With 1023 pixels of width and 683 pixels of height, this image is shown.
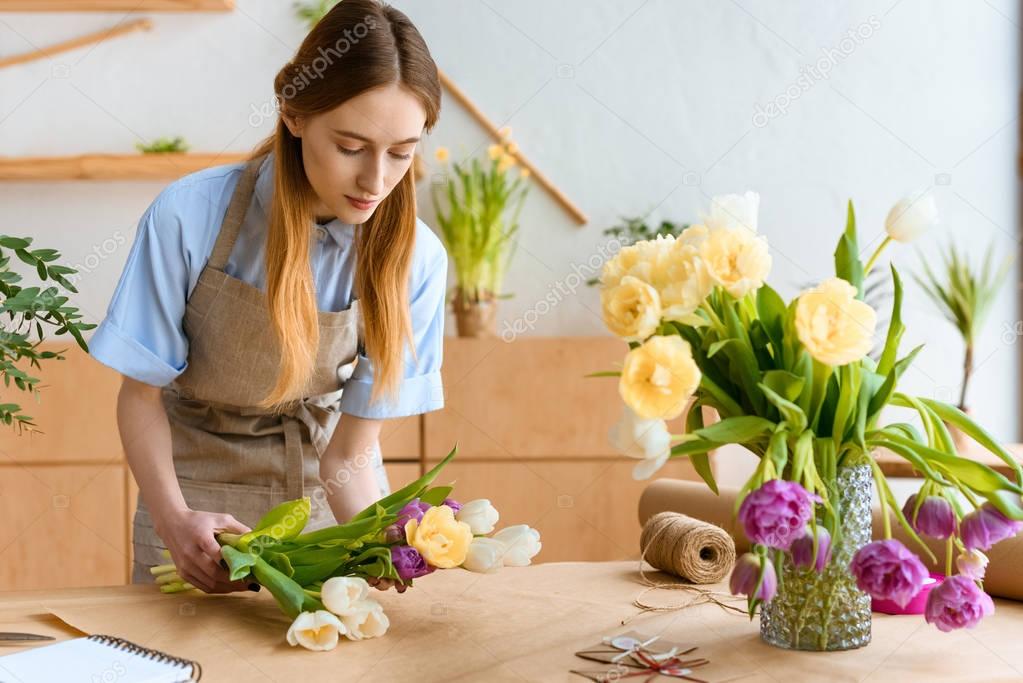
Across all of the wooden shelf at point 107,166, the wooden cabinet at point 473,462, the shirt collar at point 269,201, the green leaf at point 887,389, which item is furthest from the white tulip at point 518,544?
Answer: the wooden shelf at point 107,166

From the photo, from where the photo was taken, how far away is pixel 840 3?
12.6 ft

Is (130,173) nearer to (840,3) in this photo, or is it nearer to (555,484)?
(555,484)

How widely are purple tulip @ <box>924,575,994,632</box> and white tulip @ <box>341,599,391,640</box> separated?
0.61m

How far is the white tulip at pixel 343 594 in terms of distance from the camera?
1218 mm

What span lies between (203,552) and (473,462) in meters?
2.04

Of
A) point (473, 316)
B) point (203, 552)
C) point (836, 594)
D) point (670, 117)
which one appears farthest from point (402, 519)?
point (670, 117)

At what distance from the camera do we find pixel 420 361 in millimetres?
1835

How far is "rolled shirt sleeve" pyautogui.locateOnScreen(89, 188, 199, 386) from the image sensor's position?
1.59 metres

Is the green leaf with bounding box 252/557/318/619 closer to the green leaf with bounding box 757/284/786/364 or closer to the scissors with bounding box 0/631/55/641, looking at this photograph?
the scissors with bounding box 0/631/55/641

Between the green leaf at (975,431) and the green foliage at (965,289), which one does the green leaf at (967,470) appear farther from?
the green foliage at (965,289)

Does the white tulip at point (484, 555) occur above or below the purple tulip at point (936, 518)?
below

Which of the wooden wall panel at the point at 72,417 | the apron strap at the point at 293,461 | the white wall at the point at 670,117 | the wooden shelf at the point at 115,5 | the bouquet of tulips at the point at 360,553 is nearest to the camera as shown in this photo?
the bouquet of tulips at the point at 360,553

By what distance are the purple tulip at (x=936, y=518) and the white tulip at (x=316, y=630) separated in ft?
2.12

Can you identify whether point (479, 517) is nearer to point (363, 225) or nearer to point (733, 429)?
point (733, 429)
